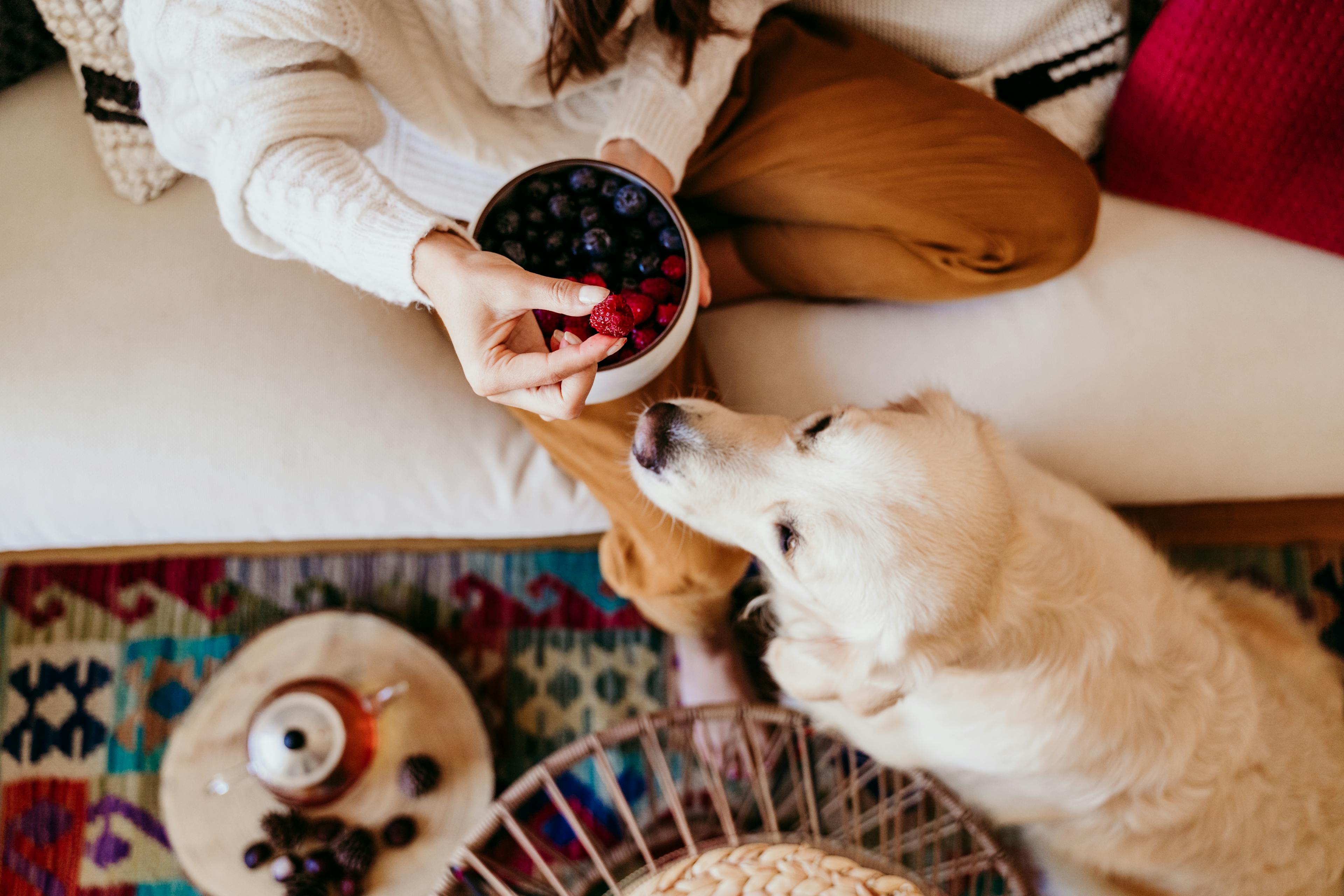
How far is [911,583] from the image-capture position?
93cm

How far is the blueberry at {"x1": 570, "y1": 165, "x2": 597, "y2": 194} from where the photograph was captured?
97 centimetres

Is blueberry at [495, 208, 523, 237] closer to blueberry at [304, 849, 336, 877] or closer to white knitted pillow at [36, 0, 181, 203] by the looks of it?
white knitted pillow at [36, 0, 181, 203]

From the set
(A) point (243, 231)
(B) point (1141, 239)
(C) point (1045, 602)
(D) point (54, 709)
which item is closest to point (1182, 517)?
(B) point (1141, 239)

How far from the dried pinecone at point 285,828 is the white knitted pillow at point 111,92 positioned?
3.78 feet

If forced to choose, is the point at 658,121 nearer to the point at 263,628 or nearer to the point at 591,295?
the point at 591,295

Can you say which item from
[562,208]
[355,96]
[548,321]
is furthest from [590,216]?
[355,96]

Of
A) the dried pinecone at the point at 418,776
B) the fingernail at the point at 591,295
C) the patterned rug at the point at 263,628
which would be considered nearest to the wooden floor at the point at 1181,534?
the patterned rug at the point at 263,628

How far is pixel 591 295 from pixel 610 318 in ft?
0.12

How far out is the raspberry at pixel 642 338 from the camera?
897 mm

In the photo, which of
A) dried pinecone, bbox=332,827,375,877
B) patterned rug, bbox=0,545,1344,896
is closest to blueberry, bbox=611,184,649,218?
patterned rug, bbox=0,545,1344,896

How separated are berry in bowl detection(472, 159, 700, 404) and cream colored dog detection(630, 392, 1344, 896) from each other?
0.19 m

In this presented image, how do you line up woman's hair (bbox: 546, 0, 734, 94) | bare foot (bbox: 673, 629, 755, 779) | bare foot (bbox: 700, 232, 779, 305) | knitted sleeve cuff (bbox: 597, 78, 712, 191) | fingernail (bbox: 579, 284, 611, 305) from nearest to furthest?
fingernail (bbox: 579, 284, 611, 305)
woman's hair (bbox: 546, 0, 734, 94)
knitted sleeve cuff (bbox: 597, 78, 712, 191)
bare foot (bbox: 700, 232, 779, 305)
bare foot (bbox: 673, 629, 755, 779)

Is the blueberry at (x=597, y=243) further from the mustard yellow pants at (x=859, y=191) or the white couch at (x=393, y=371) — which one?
the white couch at (x=393, y=371)

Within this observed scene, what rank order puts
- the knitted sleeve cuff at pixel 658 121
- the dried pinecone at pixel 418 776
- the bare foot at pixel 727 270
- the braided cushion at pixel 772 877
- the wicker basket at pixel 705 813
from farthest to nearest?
the dried pinecone at pixel 418 776, the bare foot at pixel 727 270, the wicker basket at pixel 705 813, the knitted sleeve cuff at pixel 658 121, the braided cushion at pixel 772 877
